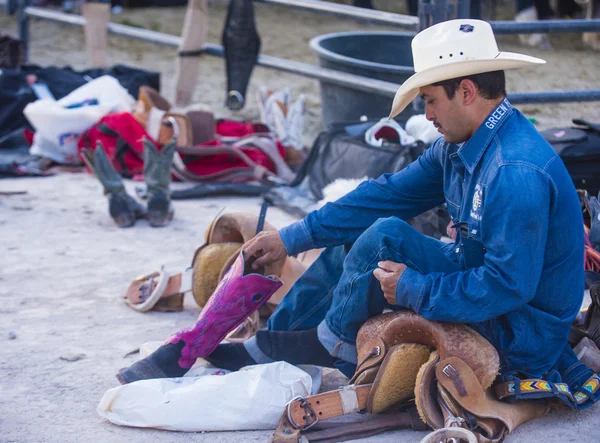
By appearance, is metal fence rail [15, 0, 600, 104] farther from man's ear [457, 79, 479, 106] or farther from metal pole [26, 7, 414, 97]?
man's ear [457, 79, 479, 106]

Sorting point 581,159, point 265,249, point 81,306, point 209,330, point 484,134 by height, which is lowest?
point 81,306

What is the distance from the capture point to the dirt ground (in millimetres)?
2430

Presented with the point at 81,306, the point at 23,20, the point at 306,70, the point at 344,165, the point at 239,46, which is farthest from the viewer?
the point at 23,20

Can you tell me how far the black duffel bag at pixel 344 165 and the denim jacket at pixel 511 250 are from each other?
1.64 meters

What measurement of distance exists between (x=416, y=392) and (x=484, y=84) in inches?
32.7

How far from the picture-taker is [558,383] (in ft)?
7.78

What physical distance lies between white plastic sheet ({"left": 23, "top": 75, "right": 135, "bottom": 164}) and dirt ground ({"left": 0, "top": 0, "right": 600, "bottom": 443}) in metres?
0.25

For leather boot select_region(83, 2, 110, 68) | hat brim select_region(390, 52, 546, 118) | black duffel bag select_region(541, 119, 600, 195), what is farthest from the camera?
leather boot select_region(83, 2, 110, 68)

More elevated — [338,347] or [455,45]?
[455,45]

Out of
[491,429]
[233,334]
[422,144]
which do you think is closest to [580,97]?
[422,144]

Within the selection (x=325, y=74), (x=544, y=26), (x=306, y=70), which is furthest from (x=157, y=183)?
Answer: (x=544, y=26)

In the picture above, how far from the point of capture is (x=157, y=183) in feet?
14.6

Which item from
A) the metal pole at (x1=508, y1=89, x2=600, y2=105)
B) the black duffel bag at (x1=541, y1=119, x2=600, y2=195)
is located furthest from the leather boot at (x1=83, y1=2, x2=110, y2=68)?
the black duffel bag at (x1=541, y1=119, x2=600, y2=195)

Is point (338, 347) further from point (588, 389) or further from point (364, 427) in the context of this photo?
point (588, 389)
